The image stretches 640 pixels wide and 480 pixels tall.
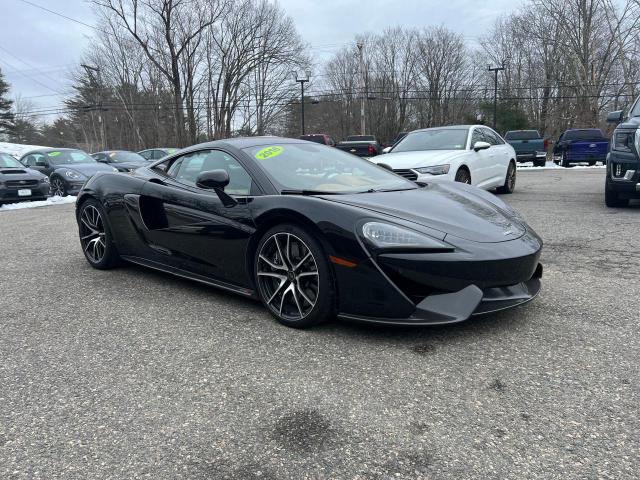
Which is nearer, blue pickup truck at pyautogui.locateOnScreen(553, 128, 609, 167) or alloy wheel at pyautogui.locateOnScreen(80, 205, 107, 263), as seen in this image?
alloy wheel at pyautogui.locateOnScreen(80, 205, 107, 263)

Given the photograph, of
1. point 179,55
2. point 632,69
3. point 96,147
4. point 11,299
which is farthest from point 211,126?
point 11,299

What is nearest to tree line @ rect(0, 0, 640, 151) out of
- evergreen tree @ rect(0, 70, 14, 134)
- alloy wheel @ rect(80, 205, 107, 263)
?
evergreen tree @ rect(0, 70, 14, 134)

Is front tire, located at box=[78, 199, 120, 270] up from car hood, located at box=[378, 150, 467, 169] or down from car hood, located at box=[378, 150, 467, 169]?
down

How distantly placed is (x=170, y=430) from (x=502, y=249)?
1997 millimetres

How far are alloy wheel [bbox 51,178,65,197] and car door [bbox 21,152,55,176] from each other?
629mm

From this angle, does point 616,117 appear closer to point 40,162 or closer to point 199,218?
point 199,218

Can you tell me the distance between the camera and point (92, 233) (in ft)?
15.7

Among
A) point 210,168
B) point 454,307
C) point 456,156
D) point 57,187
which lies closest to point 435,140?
point 456,156

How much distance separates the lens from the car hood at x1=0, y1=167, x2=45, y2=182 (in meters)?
11.8

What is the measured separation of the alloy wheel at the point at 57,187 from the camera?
13516 millimetres

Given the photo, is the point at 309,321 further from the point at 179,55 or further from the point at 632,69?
the point at 632,69

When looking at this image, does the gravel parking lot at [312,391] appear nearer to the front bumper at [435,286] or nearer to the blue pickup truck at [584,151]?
the front bumper at [435,286]

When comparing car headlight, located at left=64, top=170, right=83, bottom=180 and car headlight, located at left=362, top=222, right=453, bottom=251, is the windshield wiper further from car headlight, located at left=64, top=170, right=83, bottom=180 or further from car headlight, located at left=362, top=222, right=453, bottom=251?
car headlight, located at left=64, top=170, right=83, bottom=180

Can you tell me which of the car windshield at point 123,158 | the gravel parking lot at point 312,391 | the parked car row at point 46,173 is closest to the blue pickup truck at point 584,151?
the parked car row at point 46,173
